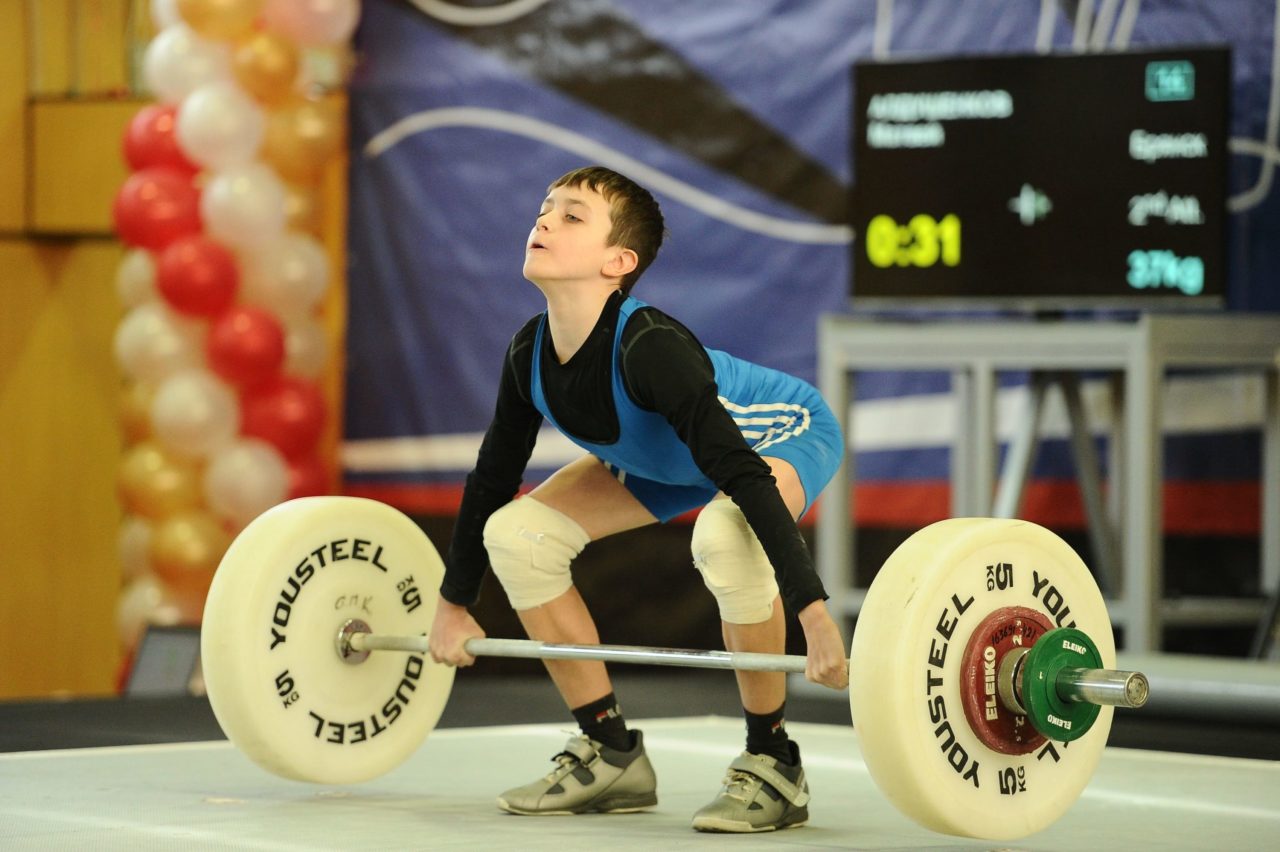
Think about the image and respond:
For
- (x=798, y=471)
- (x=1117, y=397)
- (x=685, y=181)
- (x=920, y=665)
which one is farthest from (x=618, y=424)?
(x=685, y=181)

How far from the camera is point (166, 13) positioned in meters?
5.96

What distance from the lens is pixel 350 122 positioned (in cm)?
655

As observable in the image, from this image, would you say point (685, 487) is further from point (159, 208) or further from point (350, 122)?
point (350, 122)

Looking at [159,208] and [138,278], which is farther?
[138,278]

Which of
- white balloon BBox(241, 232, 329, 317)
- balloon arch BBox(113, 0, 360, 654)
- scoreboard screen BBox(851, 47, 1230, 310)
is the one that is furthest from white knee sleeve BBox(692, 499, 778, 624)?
white balloon BBox(241, 232, 329, 317)

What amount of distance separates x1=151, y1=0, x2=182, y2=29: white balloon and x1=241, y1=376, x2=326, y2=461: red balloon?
3.81 feet

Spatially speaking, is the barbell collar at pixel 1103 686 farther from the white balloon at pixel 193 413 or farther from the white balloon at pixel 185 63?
the white balloon at pixel 185 63

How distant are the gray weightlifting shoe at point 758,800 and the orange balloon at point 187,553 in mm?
3437

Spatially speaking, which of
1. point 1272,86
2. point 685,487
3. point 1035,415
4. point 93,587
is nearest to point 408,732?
point 685,487

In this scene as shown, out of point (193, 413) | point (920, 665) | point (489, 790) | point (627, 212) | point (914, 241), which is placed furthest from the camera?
point (193, 413)

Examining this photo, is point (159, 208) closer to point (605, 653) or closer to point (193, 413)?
point (193, 413)

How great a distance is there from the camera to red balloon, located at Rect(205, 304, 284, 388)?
5844mm

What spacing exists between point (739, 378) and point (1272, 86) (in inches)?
109

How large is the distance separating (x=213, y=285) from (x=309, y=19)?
→ 885 millimetres
